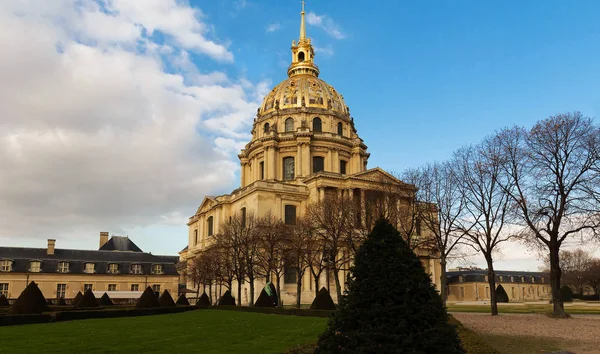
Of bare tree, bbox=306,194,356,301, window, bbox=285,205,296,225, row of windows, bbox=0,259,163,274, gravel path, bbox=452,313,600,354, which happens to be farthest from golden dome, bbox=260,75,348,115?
gravel path, bbox=452,313,600,354

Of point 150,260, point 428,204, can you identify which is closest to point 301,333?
point 428,204

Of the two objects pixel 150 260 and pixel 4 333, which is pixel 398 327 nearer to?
pixel 4 333

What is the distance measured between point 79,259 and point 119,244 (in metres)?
17.6

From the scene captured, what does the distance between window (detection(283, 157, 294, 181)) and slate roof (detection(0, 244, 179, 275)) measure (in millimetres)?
21518

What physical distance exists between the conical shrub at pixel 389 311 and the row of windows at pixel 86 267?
201 feet

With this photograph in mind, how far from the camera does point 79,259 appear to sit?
63750 millimetres

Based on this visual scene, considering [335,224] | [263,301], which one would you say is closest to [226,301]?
[263,301]

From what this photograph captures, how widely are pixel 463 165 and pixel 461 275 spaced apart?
59088 millimetres

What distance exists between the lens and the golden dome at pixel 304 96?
8131 centimetres

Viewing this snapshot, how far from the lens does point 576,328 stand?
21938mm

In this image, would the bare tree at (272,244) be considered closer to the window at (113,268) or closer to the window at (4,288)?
the window at (113,268)

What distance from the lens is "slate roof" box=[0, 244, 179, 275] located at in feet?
199

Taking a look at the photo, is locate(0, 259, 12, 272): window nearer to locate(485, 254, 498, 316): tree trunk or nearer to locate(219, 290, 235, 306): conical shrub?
locate(219, 290, 235, 306): conical shrub

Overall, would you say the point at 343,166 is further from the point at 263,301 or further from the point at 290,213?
the point at 263,301
